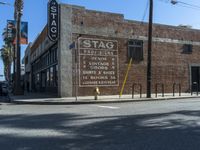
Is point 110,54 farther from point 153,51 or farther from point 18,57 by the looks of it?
point 18,57

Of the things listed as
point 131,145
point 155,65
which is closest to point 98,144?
point 131,145

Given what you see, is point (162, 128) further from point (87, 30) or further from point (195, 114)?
point (87, 30)

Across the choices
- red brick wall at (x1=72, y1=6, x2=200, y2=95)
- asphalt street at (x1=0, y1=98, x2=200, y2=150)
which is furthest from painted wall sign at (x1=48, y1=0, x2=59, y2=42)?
asphalt street at (x1=0, y1=98, x2=200, y2=150)

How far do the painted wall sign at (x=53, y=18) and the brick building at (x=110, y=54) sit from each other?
1.34 ft

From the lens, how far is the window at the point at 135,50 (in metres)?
27.7

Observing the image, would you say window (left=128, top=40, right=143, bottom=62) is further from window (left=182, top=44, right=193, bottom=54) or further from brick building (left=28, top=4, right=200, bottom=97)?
window (left=182, top=44, right=193, bottom=54)

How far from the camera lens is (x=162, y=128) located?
31.5 ft

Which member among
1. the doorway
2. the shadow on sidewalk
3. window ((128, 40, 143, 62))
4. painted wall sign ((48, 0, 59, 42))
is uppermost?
painted wall sign ((48, 0, 59, 42))

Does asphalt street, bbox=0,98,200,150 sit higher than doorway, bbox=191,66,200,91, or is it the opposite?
doorway, bbox=191,66,200,91

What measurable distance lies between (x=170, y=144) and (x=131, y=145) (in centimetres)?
89

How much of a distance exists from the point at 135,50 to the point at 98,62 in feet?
12.8

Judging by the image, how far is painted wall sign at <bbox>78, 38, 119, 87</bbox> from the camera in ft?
83.1

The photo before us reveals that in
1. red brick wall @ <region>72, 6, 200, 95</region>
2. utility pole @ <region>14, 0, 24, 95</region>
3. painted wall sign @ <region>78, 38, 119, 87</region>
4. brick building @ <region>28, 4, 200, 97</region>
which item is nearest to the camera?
brick building @ <region>28, 4, 200, 97</region>

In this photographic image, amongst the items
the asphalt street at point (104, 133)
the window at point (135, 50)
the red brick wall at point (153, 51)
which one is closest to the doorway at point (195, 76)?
the red brick wall at point (153, 51)
